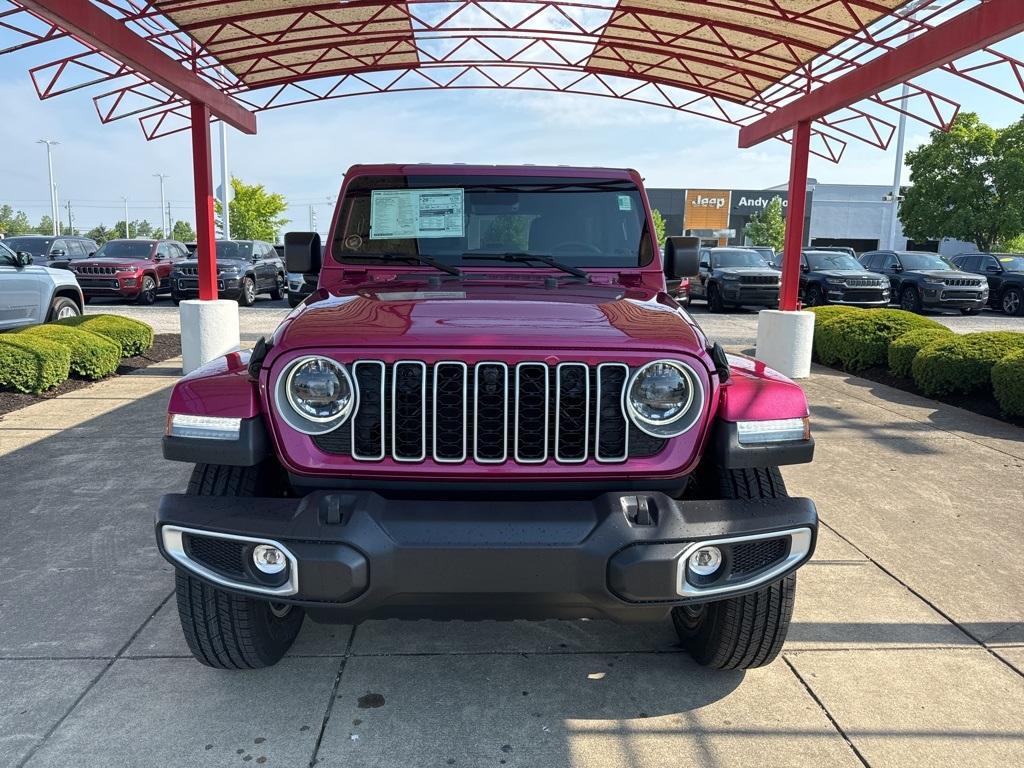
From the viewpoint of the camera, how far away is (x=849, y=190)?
189 ft

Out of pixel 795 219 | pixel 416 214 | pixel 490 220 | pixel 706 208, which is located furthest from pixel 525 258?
pixel 706 208

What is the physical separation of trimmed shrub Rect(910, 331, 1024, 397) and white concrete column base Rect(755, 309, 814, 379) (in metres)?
1.40

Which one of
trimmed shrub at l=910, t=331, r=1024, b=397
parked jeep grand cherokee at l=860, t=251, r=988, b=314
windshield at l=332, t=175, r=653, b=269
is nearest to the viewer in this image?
windshield at l=332, t=175, r=653, b=269

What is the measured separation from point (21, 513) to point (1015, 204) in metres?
30.5

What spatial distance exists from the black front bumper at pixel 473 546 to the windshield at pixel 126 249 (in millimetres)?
19179

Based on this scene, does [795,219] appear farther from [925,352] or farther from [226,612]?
[226,612]

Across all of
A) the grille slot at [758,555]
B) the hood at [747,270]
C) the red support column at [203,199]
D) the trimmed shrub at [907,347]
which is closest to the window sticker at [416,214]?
the grille slot at [758,555]

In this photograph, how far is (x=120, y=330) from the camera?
33.3 feet

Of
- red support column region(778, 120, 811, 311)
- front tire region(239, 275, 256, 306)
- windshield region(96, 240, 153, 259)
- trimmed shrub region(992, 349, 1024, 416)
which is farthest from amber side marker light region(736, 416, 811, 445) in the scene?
windshield region(96, 240, 153, 259)

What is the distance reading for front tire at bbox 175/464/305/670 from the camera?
8.57 feet

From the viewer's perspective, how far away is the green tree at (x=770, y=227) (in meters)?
52.4

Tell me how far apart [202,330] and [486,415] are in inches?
323

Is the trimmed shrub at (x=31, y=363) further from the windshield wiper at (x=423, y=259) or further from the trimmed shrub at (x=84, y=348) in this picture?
the windshield wiper at (x=423, y=259)

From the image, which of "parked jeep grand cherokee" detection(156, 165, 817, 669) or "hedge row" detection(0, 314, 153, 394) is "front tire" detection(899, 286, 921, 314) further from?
"parked jeep grand cherokee" detection(156, 165, 817, 669)
